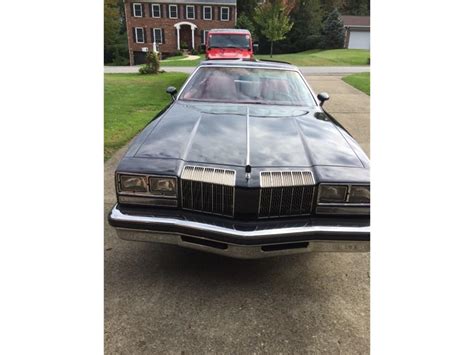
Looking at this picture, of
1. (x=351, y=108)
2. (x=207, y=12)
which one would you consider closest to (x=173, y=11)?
(x=207, y=12)

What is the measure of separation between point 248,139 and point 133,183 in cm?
82

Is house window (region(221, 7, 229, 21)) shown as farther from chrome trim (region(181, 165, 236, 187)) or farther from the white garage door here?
chrome trim (region(181, 165, 236, 187))

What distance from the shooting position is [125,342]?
1732 mm

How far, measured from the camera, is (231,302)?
2.02 meters

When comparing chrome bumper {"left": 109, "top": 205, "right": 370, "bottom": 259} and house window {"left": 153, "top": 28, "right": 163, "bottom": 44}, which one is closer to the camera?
chrome bumper {"left": 109, "top": 205, "right": 370, "bottom": 259}

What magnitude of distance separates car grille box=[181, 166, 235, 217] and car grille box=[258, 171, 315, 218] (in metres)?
0.19

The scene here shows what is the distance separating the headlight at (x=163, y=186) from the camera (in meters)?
1.94

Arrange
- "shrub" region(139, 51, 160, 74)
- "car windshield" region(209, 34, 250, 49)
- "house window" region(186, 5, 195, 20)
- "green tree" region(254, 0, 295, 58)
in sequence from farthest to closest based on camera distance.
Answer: "house window" region(186, 5, 195, 20) < "green tree" region(254, 0, 295, 58) < "shrub" region(139, 51, 160, 74) < "car windshield" region(209, 34, 250, 49)

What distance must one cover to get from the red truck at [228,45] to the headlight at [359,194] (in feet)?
28.9

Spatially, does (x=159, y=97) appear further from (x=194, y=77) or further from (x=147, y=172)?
(x=147, y=172)

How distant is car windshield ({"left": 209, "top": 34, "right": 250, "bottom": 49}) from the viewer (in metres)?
10.4

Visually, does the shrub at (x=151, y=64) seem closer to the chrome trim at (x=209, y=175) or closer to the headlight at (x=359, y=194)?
the chrome trim at (x=209, y=175)

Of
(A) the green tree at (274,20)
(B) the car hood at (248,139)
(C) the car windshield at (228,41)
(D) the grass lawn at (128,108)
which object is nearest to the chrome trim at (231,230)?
(B) the car hood at (248,139)

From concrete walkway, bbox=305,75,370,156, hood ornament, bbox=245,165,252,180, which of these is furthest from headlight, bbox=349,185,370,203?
concrete walkway, bbox=305,75,370,156
